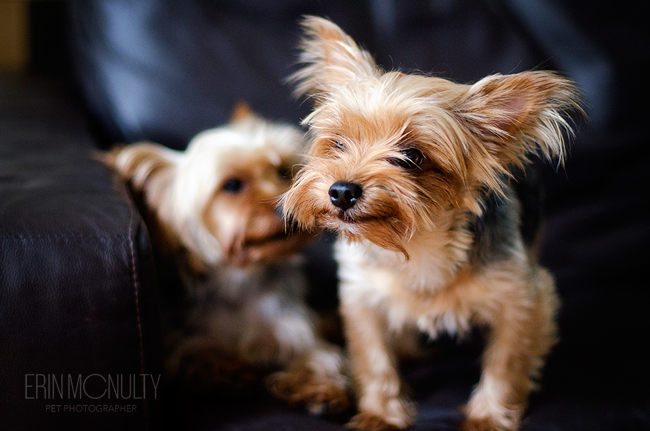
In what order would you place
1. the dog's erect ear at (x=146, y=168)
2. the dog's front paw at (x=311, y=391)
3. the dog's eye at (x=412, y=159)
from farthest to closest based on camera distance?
the dog's erect ear at (x=146, y=168) < the dog's front paw at (x=311, y=391) < the dog's eye at (x=412, y=159)

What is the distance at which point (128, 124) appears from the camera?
161 cm

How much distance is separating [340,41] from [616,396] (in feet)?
3.15

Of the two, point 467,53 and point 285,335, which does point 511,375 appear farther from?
point 467,53

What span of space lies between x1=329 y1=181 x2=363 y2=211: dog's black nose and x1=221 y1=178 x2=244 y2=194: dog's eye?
1.91 feet

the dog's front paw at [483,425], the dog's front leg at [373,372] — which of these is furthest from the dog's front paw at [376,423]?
the dog's front paw at [483,425]

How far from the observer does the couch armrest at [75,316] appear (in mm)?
816

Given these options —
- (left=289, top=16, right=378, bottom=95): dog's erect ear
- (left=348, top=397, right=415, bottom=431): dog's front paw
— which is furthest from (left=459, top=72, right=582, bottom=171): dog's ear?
(left=348, top=397, right=415, bottom=431): dog's front paw

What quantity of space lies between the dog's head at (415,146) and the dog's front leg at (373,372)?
1.01 ft

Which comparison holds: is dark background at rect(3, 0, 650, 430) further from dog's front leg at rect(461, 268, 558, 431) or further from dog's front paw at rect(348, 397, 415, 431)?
dog's front paw at rect(348, 397, 415, 431)

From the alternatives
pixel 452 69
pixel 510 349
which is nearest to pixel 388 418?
pixel 510 349

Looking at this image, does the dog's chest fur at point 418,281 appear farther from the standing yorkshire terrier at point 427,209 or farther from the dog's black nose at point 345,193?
the dog's black nose at point 345,193

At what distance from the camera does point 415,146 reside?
94cm

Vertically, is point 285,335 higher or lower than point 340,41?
lower

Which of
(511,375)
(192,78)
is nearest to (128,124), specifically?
(192,78)
